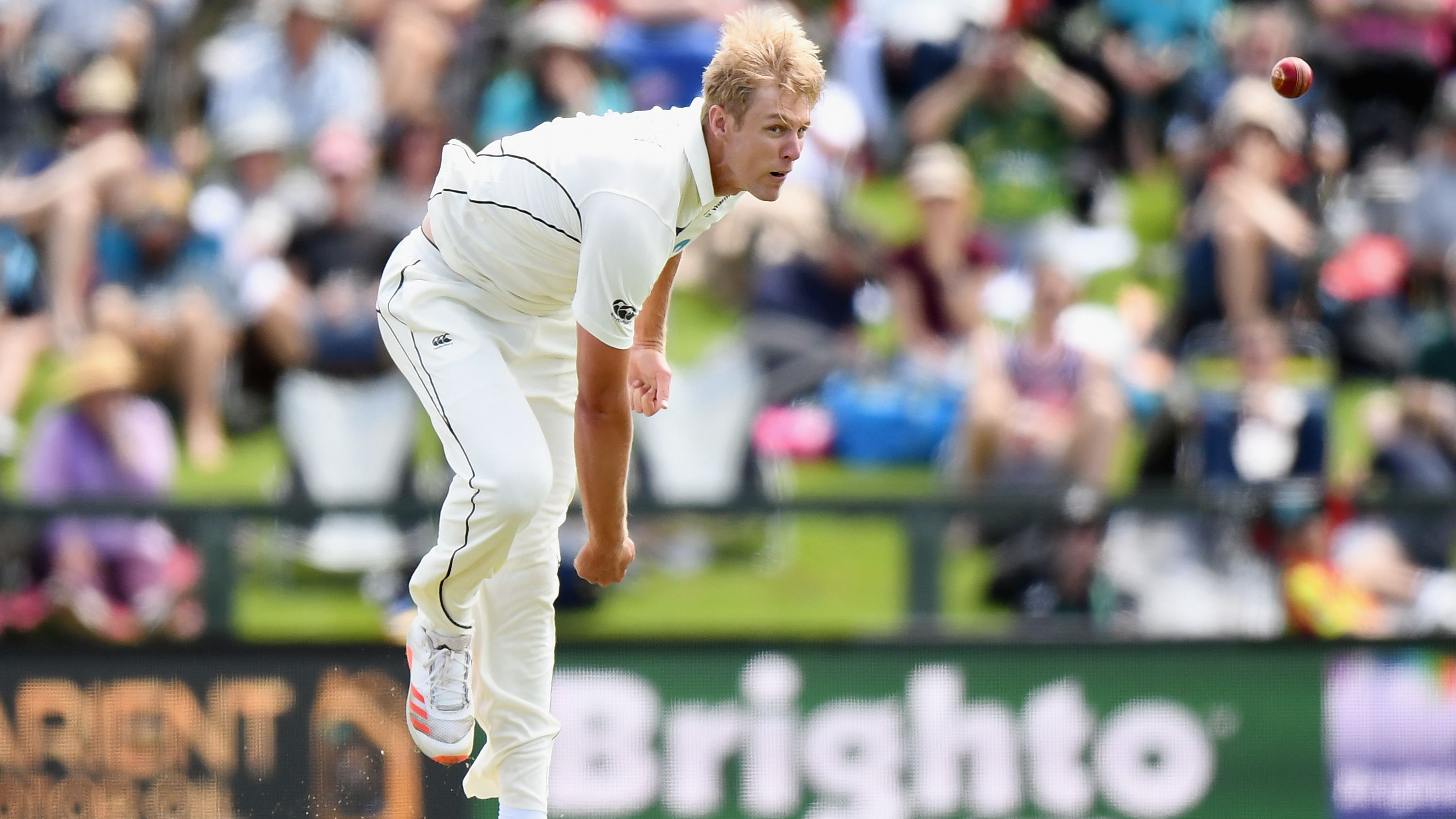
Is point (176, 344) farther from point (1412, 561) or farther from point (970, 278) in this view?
point (1412, 561)

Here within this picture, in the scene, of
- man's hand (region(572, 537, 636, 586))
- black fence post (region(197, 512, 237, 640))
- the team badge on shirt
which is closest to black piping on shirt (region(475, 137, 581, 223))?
the team badge on shirt

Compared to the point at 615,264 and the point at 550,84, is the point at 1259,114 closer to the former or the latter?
the point at 550,84

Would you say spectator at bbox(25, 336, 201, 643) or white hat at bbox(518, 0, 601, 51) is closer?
spectator at bbox(25, 336, 201, 643)

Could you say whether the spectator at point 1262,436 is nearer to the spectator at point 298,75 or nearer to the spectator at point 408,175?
the spectator at point 408,175

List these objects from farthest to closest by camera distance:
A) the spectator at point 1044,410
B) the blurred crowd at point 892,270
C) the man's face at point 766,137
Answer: the spectator at point 1044,410
the blurred crowd at point 892,270
the man's face at point 766,137

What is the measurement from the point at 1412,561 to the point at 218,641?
4.85 metres

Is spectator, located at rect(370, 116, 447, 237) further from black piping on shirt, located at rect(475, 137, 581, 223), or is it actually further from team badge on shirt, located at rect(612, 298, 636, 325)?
team badge on shirt, located at rect(612, 298, 636, 325)

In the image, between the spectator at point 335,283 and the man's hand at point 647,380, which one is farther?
the spectator at point 335,283

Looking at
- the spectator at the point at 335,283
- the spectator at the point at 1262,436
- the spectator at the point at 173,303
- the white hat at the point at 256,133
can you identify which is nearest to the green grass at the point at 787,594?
the spectator at the point at 335,283

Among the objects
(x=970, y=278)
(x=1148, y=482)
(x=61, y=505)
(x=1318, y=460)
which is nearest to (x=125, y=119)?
(x=61, y=505)

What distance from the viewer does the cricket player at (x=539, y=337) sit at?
190 inches

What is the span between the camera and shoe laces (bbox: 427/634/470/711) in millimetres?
5359

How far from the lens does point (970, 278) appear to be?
33.6 feet

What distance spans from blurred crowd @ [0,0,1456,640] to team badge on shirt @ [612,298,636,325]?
3225 millimetres
